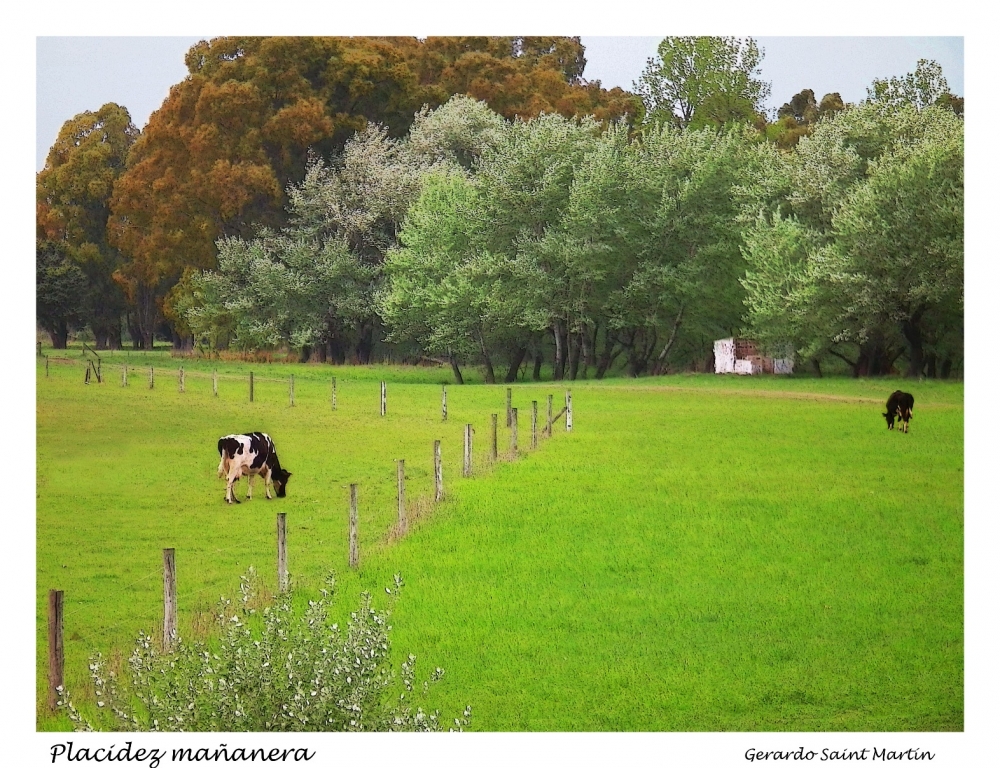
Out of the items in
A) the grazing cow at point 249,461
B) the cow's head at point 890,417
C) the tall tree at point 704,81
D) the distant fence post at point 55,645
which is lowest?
the distant fence post at point 55,645

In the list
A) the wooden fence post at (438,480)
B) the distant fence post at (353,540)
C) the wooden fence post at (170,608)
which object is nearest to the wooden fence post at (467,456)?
the wooden fence post at (438,480)

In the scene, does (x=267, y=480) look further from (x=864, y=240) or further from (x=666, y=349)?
(x=864, y=240)

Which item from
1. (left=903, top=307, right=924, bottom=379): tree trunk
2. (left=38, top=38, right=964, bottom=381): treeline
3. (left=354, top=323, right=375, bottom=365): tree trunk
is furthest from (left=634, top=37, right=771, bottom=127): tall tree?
(left=354, top=323, right=375, bottom=365): tree trunk

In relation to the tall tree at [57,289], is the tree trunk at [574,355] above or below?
below

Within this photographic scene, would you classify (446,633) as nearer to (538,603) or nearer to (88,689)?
(538,603)

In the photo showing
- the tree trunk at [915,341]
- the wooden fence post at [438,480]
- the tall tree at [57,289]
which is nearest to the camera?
the wooden fence post at [438,480]

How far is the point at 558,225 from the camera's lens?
2308cm

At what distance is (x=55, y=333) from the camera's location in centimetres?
1422

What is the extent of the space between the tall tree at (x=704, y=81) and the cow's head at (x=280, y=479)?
5436 millimetres

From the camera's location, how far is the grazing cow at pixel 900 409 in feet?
51.3

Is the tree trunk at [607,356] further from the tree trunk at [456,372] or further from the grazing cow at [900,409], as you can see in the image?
the grazing cow at [900,409]

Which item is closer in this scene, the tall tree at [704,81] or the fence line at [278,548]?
the fence line at [278,548]

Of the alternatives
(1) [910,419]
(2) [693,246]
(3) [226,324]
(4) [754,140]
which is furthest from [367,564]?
(2) [693,246]
